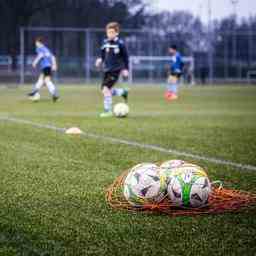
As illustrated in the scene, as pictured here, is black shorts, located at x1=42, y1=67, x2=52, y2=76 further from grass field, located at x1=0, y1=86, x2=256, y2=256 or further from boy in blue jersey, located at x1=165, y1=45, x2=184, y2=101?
grass field, located at x1=0, y1=86, x2=256, y2=256

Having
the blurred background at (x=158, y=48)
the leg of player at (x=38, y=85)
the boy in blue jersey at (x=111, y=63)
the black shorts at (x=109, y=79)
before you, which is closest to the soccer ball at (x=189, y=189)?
the boy in blue jersey at (x=111, y=63)

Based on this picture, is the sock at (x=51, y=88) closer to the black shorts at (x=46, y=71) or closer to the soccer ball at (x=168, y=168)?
the black shorts at (x=46, y=71)

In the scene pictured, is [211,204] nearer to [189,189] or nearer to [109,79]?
[189,189]

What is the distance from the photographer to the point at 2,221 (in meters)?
4.90

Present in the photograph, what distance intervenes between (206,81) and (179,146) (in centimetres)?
4217

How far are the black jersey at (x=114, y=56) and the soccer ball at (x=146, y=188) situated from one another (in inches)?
444

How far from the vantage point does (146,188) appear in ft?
17.7

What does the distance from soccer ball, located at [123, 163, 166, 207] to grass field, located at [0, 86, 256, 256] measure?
0.62 feet

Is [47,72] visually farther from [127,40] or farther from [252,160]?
[127,40]

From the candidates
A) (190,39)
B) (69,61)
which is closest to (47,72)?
(69,61)

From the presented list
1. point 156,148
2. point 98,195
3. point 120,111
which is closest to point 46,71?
point 120,111

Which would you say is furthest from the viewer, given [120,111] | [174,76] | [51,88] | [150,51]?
[150,51]

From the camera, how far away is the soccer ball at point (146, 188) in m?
5.41

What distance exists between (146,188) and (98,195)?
696mm
